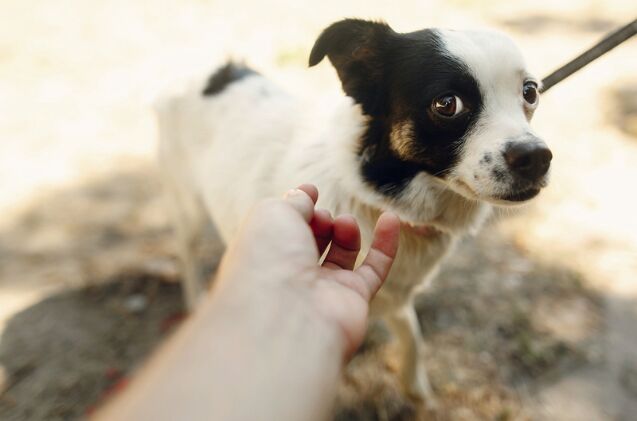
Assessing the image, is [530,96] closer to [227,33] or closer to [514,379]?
[514,379]

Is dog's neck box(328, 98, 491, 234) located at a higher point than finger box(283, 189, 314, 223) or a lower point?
lower

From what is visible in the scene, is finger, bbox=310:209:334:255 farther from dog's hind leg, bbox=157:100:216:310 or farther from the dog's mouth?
dog's hind leg, bbox=157:100:216:310

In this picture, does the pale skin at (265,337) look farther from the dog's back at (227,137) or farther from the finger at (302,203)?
the dog's back at (227,137)

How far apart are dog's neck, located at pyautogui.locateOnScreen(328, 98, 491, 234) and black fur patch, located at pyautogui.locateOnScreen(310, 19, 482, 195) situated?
1.2 inches

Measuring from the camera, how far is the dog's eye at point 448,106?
6.22 feet

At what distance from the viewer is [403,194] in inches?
84.5

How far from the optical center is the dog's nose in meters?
1.75

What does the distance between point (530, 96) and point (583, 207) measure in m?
2.27

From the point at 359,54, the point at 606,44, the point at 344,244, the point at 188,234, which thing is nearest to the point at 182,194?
the point at 188,234

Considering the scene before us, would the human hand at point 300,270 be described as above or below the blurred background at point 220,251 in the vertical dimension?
above

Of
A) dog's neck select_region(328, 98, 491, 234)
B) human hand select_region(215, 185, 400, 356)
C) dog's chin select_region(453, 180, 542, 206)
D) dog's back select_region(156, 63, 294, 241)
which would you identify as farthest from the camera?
dog's back select_region(156, 63, 294, 241)

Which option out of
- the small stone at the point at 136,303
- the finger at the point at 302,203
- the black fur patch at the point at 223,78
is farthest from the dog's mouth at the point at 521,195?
the small stone at the point at 136,303

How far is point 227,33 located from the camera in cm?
689

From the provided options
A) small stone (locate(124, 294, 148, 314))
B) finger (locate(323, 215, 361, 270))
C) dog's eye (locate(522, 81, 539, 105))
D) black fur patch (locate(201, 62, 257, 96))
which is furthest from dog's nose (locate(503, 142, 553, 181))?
small stone (locate(124, 294, 148, 314))
